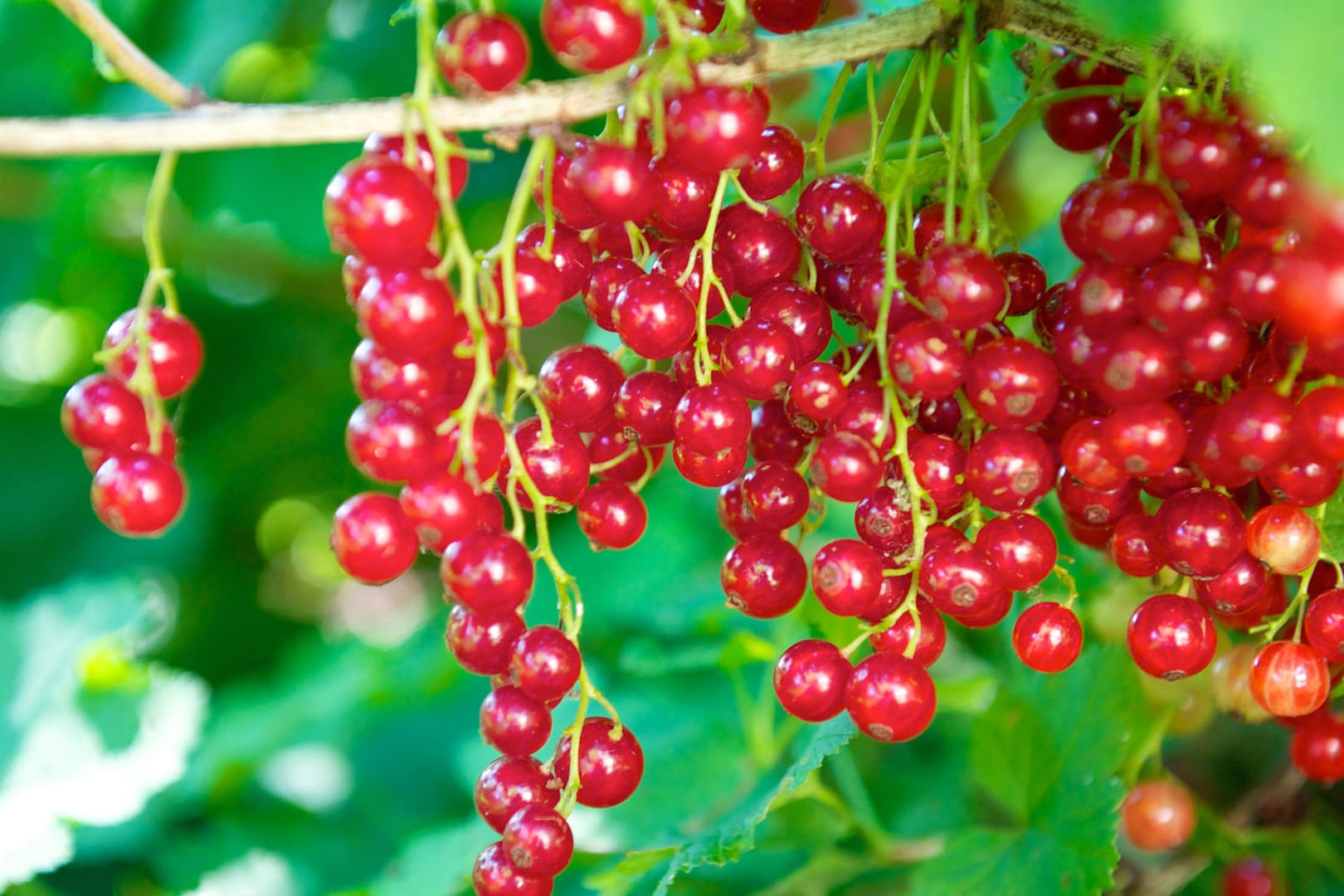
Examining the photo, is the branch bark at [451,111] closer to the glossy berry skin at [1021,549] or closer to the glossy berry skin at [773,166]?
the glossy berry skin at [773,166]

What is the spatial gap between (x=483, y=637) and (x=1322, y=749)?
1.54 feet

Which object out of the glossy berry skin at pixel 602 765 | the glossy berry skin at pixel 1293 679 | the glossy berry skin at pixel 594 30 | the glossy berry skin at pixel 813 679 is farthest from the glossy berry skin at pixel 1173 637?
the glossy berry skin at pixel 594 30

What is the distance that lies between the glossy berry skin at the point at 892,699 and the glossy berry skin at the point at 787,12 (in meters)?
0.31

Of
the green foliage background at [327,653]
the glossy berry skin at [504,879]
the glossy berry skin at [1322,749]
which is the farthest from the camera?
the green foliage background at [327,653]

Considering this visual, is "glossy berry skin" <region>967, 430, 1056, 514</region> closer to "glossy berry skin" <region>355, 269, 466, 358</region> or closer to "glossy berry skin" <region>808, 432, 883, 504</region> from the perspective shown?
Result: "glossy berry skin" <region>808, 432, 883, 504</region>

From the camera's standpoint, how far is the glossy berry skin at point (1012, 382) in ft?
1.45

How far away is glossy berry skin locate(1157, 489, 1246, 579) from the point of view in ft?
A: 1.50

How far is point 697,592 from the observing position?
3.68 ft

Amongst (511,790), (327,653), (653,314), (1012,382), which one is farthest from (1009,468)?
(327,653)

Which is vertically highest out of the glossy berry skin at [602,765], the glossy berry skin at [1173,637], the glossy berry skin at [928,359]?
the glossy berry skin at [928,359]

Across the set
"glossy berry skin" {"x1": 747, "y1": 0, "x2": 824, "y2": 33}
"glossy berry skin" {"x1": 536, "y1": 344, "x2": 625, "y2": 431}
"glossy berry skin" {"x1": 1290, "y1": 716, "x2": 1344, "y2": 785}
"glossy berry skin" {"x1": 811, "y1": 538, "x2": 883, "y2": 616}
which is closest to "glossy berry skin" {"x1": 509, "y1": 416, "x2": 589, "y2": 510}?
"glossy berry skin" {"x1": 536, "y1": 344, "x2": 625, "y2": 431}

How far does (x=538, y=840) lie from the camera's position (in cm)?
48

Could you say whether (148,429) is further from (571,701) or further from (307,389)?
(307,389)

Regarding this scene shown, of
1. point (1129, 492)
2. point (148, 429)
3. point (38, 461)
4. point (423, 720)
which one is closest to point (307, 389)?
point (38, 461)
